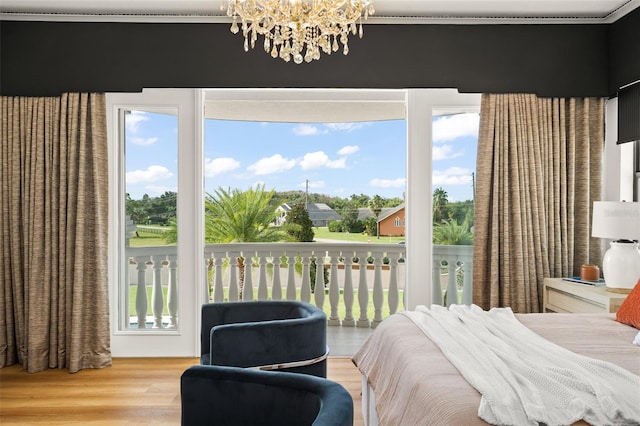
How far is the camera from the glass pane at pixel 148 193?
444 centimetres

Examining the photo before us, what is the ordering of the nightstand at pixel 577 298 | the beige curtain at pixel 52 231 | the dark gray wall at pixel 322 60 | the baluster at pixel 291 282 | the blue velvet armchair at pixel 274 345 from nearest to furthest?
the blue velvet armchair at pixel 274 345
the nightstand at pixel 577 298
the beige curtain at pixel 52 231
the dark gray wall at pixel 322 60
the baluster at pixel 291 282

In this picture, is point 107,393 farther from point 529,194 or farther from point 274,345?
point 529,194

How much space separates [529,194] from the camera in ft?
13.8

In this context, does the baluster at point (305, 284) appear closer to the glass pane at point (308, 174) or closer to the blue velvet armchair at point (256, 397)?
the glass pane at point (308, 174)

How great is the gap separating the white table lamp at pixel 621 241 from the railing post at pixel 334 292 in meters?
2.73

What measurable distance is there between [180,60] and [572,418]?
12.5 feet

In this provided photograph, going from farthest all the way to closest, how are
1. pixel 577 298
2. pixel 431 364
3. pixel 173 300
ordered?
pixel 173 300 < pixel 577 298 < pixel 431 364

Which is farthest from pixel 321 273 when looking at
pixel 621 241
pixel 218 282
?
pixel 621 241

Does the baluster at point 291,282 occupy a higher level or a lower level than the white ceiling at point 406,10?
lower

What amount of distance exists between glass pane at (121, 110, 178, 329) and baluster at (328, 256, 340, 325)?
178 cm

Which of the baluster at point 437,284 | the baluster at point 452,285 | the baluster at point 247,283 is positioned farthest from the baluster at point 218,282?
the baluster at point 452,285

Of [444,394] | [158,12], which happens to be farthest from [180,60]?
[444,394]

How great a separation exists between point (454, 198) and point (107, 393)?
3.05 meters

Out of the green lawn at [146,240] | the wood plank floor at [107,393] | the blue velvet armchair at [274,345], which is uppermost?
the green lawn at [146,240]
